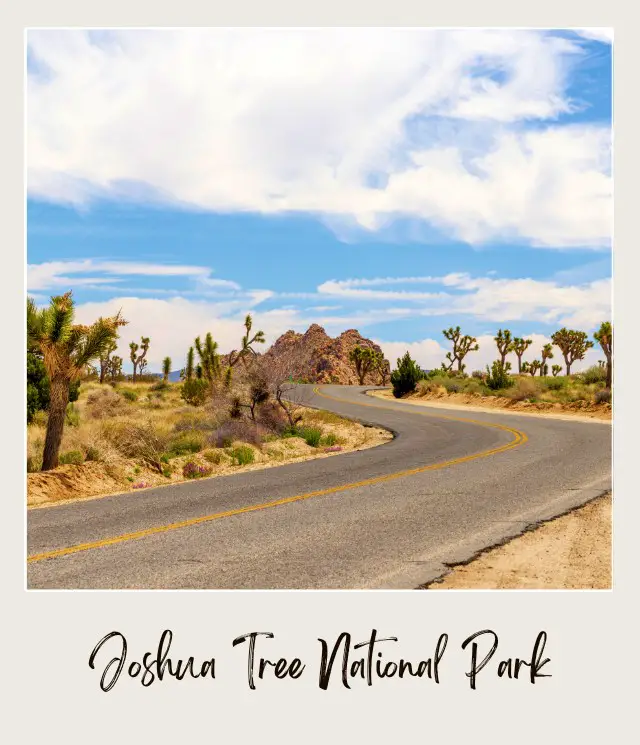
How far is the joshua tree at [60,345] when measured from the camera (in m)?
15.5

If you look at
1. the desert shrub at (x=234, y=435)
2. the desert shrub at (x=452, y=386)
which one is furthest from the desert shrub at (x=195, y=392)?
the desert shrub at (x=452, y=386)

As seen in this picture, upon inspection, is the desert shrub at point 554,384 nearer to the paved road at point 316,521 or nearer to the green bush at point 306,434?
the green bush at point 306,434

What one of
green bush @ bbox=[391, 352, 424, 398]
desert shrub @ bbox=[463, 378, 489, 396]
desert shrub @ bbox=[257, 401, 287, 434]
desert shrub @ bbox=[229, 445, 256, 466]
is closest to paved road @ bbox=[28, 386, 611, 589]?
desert shrub @ bbox=[229, 445, 256, 466]

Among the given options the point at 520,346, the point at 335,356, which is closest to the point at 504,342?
the point at 520,346

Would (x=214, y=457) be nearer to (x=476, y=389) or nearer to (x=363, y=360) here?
(x=476, y=389)

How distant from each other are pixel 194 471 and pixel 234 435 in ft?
16.5

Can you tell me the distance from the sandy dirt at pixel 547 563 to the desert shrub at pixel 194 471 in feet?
28.7

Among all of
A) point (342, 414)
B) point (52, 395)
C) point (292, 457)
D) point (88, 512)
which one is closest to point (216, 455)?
point (292, 457)

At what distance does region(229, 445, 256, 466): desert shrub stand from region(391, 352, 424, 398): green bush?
36.6 metres

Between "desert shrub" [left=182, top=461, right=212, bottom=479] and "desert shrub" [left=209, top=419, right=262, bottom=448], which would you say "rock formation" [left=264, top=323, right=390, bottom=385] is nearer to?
"desert shrub" [left=209, top=419, right=262, bottom=448]

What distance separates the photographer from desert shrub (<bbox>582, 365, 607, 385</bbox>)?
43234 millimetres

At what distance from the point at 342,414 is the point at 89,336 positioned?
19.4 meters

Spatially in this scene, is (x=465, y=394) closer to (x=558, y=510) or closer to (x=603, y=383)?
(x=603, y=383)

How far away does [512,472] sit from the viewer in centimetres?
1481
